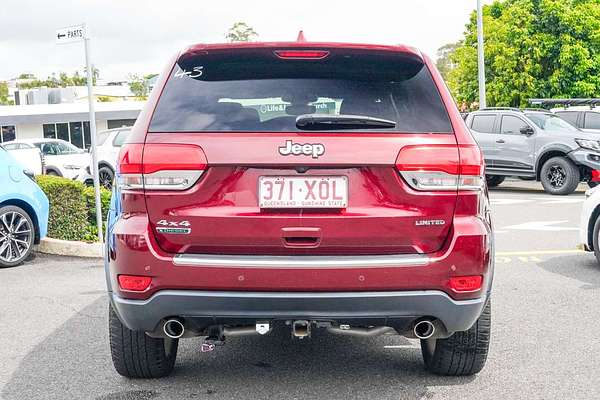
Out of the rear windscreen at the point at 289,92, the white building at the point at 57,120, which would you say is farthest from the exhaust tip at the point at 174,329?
the white building at the point at 57,120

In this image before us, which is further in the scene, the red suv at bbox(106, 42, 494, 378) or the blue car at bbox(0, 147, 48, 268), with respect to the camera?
the blue car at bbox(0, 147, 48, 268)

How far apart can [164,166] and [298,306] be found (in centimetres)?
87

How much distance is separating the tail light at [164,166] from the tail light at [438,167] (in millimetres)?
918

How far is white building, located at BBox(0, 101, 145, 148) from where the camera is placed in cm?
5455

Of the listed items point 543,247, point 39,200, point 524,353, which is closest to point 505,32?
point 543,247

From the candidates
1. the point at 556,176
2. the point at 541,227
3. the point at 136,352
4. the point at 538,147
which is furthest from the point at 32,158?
the point at 136,352

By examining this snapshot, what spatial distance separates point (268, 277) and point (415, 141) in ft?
2.98

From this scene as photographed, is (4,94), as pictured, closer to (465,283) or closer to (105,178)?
(105,178)

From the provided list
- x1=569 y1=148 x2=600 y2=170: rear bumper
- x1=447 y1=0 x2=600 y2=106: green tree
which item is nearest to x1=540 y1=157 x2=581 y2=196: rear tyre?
x1=569 y1=148 x2=600 y2=170: rear bumper

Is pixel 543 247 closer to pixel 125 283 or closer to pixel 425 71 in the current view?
pixel 425 71

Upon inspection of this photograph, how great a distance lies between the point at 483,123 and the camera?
1841 centimetres

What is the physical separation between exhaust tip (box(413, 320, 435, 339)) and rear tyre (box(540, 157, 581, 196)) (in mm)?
13573

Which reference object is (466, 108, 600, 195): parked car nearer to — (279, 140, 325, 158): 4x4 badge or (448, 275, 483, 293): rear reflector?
(448, 275, 483, 293): rear reflector

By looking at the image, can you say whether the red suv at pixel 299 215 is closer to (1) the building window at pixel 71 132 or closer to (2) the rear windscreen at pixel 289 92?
(2) the rear windscreen at pixel 289 92
